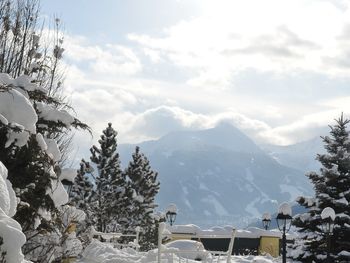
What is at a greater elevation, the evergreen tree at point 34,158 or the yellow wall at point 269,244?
the evergreen tree at point 34,158

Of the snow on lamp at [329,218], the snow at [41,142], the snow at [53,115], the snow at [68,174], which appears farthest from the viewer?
the snow on lamp at [329,218]

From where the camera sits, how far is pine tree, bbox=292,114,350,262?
61.7ft

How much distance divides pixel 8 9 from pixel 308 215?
13655mm

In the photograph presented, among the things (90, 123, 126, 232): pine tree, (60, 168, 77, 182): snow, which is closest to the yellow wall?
(90, 123, 126, 232): pine tree

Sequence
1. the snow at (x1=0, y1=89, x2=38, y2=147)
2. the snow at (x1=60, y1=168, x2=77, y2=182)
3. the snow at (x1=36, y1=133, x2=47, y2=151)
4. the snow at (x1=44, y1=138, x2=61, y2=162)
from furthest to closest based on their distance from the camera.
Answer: the snow at (x1=60, y1=168, x2=77, y2=182), the snow at (x1=44, y1=138, x2=61, y2=162), the snow at (x1=36, y1=133, x2=47, y2=151), the snow at (x1=0, y1=89, x2=38, y2=147)

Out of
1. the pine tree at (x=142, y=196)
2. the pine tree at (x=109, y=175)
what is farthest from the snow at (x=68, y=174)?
the pine tree at (x=142, y=196)

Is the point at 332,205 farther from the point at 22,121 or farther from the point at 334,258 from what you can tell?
the point at 22,121

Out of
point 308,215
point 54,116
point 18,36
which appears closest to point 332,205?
point 308,215

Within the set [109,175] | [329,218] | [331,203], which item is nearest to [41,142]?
[329,218]

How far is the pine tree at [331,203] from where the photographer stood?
18.8 meters

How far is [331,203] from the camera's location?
63.4 ft

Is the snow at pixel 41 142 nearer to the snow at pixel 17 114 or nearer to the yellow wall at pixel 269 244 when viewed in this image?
the snow at pixel 17 114

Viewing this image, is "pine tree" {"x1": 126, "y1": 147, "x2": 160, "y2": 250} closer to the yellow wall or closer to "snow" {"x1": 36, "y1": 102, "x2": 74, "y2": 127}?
the yellow wall

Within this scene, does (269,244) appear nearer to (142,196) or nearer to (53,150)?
(142,196)
